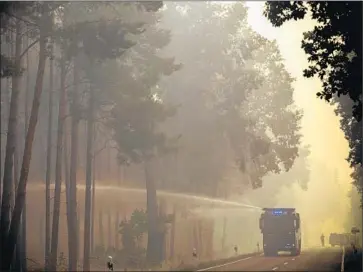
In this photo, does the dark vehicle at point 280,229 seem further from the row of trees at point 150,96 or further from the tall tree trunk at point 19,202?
the tall tree trunk at point 19,202

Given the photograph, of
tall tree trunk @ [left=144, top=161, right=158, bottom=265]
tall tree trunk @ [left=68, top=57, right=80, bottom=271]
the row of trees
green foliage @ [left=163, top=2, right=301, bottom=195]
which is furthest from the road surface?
green foliage @ [left=163, top=2, right=301, bottom=195]

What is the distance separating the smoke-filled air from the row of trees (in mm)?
102

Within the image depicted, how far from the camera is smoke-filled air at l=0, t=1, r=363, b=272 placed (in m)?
28.1

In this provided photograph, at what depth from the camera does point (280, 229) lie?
157 ft

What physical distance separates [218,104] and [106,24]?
18.0 metres

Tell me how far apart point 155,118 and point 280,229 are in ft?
→ 47.0

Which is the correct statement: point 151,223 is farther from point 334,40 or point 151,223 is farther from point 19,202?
point 334,40

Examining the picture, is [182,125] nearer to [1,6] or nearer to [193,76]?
[193,76]

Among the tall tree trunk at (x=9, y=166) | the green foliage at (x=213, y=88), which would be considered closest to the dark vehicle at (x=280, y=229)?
the green foliage at (x=213, y=88)

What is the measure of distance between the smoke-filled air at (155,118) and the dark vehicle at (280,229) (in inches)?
3.6

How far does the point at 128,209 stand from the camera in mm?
66000

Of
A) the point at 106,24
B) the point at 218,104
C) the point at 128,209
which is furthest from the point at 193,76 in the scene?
the point at 128,209

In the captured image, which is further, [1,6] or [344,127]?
[344,127]

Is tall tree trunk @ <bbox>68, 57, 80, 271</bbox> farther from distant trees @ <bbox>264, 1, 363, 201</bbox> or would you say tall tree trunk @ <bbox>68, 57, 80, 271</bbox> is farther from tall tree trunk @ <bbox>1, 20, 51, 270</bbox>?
distant trees @ <bbox>264, 1, 363, 201</bbox>
